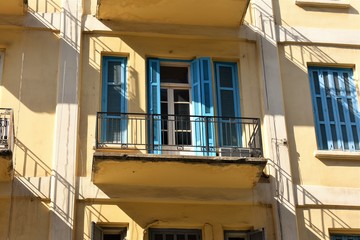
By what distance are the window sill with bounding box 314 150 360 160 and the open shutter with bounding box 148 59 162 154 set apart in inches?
121

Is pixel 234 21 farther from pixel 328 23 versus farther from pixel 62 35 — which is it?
pixel 62 35

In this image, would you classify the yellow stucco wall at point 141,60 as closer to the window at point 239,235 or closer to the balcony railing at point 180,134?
the balcony railing at point 180,134

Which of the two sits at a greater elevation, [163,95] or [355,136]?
[163,95]

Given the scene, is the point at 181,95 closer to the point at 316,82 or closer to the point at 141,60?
the point at 141,60

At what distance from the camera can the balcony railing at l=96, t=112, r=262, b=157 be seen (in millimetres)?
11695

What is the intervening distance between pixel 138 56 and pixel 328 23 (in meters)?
4.21

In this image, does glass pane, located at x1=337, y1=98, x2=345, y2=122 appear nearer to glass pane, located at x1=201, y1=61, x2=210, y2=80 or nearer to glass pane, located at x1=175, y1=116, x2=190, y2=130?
glass pane, located at x1=201, y1=61, x2=210, y2=80

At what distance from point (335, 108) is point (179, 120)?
10.8ft

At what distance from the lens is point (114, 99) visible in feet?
40.3

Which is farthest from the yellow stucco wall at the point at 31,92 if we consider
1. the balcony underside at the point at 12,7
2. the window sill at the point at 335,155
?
the window sill at the point at 335,155

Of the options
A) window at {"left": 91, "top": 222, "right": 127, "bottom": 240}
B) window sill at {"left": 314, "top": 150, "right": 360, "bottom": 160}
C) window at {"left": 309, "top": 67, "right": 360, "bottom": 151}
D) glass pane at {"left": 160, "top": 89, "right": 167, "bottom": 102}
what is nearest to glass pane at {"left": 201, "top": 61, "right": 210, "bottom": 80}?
glass pane at {"left": 160, "top": 89, "right": 167, "bottom": 102}

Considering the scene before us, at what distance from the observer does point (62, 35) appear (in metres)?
12.4

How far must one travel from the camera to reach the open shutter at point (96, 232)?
1092 cm

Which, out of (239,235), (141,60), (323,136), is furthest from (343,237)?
(141,60)
